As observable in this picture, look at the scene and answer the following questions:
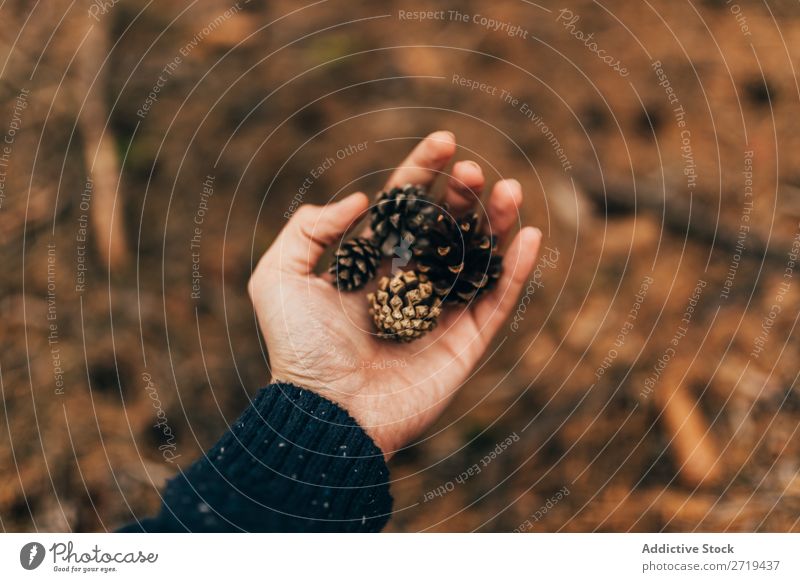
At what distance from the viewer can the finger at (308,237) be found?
97 centimetres

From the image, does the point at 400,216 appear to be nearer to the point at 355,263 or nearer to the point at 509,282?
the point at 355,263

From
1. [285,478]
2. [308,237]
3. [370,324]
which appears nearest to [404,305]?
[370,324]

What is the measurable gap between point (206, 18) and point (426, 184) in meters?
0.59

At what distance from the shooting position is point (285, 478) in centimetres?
94

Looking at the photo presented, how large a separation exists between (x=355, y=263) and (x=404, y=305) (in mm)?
114

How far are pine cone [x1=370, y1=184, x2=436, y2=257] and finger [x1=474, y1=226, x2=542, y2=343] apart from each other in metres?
0.16

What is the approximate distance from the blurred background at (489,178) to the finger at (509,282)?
0.16m

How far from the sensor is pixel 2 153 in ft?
3.71

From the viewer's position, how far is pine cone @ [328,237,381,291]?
0.99 metres

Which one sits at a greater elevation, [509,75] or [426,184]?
[509,75]

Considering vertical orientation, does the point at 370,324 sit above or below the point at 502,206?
below

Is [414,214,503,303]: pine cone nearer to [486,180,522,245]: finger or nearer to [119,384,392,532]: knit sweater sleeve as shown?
[486,180,522,245]: finger
